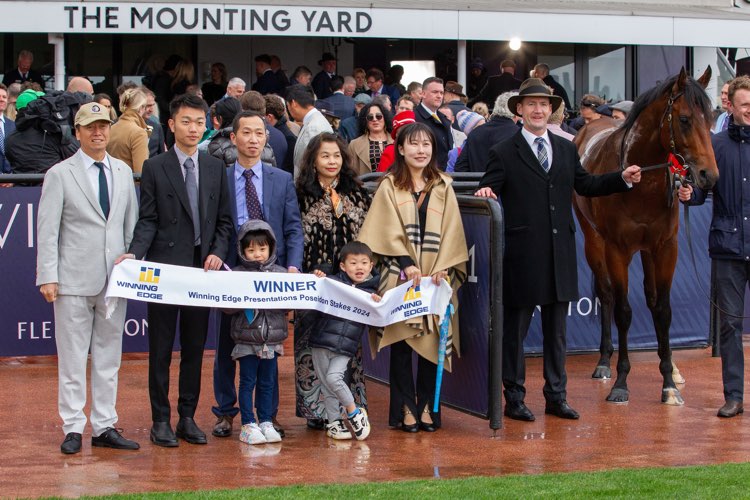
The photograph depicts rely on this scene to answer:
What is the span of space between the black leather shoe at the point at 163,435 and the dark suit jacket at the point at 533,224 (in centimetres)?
251

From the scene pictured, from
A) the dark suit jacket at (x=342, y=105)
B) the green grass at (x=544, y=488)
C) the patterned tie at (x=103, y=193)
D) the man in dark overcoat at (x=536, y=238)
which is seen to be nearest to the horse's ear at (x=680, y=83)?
the man in dark overcoat at (x=536, y=238)

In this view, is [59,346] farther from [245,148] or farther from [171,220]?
[245,148]

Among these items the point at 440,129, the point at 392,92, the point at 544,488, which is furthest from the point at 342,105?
the point at 544,488

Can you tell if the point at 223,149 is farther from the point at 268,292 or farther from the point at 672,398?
the point at 672,398

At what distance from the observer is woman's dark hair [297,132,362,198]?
8.23 metres

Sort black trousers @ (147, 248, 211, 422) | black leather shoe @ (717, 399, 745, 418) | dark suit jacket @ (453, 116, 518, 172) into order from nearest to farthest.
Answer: black trousers @ (147, 248, 211, 422), black leather shoe @ (717, 399, 745, 418), dark suit jacket @ (453, 116, 518, 172)

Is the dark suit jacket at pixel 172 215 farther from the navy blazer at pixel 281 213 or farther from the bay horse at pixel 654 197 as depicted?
the bay horse at pixel 654 197

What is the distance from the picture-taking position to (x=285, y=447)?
779cm

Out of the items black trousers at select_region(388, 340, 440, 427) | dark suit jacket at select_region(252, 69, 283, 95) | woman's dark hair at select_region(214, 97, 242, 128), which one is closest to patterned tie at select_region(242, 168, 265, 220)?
black trousers at select_region(388, 340, 440, 427)

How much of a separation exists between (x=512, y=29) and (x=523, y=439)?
1210 cm

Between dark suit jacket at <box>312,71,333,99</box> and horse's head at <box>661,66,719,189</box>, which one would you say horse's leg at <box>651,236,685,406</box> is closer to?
horse's head at <box>661,66,719,189</box>

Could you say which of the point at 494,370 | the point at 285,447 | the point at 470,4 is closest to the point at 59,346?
the point at 285,447

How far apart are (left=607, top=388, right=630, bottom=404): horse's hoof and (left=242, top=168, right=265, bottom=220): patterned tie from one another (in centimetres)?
315

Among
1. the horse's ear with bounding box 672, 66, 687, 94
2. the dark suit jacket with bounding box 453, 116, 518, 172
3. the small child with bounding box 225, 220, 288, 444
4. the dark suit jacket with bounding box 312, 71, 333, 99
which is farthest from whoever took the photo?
the dark suit jacket with bounding box 312, 71, 333, 99
